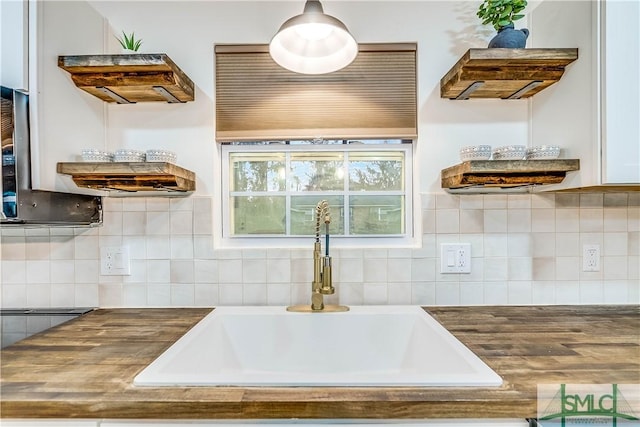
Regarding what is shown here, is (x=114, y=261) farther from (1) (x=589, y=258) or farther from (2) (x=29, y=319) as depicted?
(1) (x=589, y=258)

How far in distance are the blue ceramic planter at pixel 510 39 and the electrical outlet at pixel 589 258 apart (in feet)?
2.73

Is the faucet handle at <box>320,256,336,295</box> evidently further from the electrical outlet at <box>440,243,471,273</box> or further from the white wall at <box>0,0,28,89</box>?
the white wall at <box>0,0,28,89</box>

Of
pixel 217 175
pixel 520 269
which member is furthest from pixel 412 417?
pixel 217 175

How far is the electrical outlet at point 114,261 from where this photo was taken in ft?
5.17

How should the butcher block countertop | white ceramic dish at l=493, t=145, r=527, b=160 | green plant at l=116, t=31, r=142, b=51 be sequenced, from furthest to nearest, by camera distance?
green plant at l=116, t=31, r=142, b=51
white ceramic dish at l=493, t=145, r=527, b=160
the butcher block countertop

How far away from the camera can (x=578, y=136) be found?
128cm

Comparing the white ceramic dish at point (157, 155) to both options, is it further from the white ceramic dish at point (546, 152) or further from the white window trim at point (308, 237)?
the white ceramic dish at point (546, 152)

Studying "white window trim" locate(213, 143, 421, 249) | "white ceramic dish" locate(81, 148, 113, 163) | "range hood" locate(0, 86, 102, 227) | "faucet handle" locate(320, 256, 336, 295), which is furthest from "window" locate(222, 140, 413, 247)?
"range hood" locate(0, 86, 102, 227)

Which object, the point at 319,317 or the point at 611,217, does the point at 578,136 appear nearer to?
the point at 611,217

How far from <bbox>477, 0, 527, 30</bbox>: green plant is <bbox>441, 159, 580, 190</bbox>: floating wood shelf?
1.66 ft

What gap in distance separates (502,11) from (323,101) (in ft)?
2.32

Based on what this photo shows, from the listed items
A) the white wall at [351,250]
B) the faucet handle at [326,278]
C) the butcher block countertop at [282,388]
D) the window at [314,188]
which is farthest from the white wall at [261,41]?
the butcher block countertop at [282,388]

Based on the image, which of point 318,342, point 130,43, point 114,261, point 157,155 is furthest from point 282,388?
point 130,43

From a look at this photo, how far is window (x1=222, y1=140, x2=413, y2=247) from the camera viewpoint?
1666 mm
